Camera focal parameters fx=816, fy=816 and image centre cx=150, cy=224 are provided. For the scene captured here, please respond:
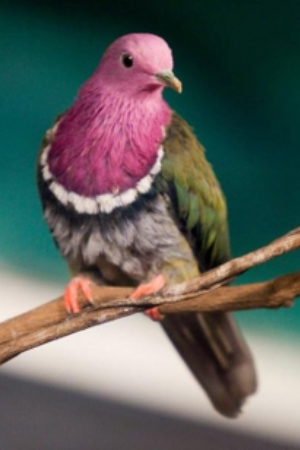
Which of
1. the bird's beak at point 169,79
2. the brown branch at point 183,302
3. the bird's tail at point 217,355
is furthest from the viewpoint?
the bird's tail at point 217,355

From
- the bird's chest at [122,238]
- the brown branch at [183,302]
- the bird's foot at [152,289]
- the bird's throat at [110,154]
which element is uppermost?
the bird's throat at [110,154]

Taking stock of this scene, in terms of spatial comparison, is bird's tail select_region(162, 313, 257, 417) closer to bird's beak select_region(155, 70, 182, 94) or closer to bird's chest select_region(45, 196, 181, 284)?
bird's chest select_region(45, 196, 181, 284)

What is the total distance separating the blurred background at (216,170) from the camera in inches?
30.3

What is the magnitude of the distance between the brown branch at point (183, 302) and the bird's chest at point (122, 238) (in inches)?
2.4

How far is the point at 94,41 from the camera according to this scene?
30.4 inches

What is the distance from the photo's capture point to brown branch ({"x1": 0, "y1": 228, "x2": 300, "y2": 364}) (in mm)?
528

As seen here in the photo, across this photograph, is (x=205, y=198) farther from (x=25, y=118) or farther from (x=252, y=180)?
(x=25, y=118)

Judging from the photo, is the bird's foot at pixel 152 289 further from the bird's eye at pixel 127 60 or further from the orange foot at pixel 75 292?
Result: the bird's eye at pixel 127 60

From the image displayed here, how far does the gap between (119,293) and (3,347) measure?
0.34ft

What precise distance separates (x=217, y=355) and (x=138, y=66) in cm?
28

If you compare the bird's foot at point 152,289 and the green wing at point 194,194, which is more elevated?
the green wing at point 194,194

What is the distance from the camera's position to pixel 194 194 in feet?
2.27

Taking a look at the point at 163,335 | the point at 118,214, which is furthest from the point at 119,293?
the point at 163,335

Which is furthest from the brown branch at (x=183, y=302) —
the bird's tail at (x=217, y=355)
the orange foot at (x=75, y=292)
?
the bird's tail at (x=217, y=355)
